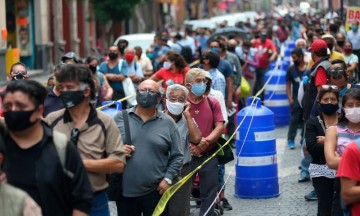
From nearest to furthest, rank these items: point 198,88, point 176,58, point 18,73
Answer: point 18,73
point 198,88
point 176,58

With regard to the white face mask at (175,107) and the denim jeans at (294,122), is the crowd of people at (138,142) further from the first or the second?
the denim jeans at (294,122)

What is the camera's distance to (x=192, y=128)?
9.12 metres

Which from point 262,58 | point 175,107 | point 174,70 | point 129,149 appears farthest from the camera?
point 262,58

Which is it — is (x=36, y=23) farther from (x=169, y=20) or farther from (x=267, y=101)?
(x=169, y=20)

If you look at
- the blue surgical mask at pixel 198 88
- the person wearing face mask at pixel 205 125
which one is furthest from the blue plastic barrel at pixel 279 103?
the blue surgical mask at pixel 198 88

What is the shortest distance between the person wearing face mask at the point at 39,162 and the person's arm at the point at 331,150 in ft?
6.83

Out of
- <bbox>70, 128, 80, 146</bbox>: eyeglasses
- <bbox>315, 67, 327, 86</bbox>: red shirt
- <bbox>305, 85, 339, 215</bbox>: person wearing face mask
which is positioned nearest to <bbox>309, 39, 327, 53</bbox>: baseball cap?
<bbox>315, 67, 327, 86</bbox>: red shirt

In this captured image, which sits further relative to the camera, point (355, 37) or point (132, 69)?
point (355, 37)

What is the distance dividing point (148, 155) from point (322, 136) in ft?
5.71

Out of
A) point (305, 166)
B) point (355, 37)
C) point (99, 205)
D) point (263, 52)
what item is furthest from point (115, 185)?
point (355, 37)

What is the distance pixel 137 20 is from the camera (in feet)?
177

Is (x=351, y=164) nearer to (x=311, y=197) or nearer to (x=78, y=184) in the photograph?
(x=78, y=184)

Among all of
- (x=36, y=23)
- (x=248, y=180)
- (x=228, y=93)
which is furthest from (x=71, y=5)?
(x=248, y=180)

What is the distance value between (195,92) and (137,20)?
44680 millimetres
